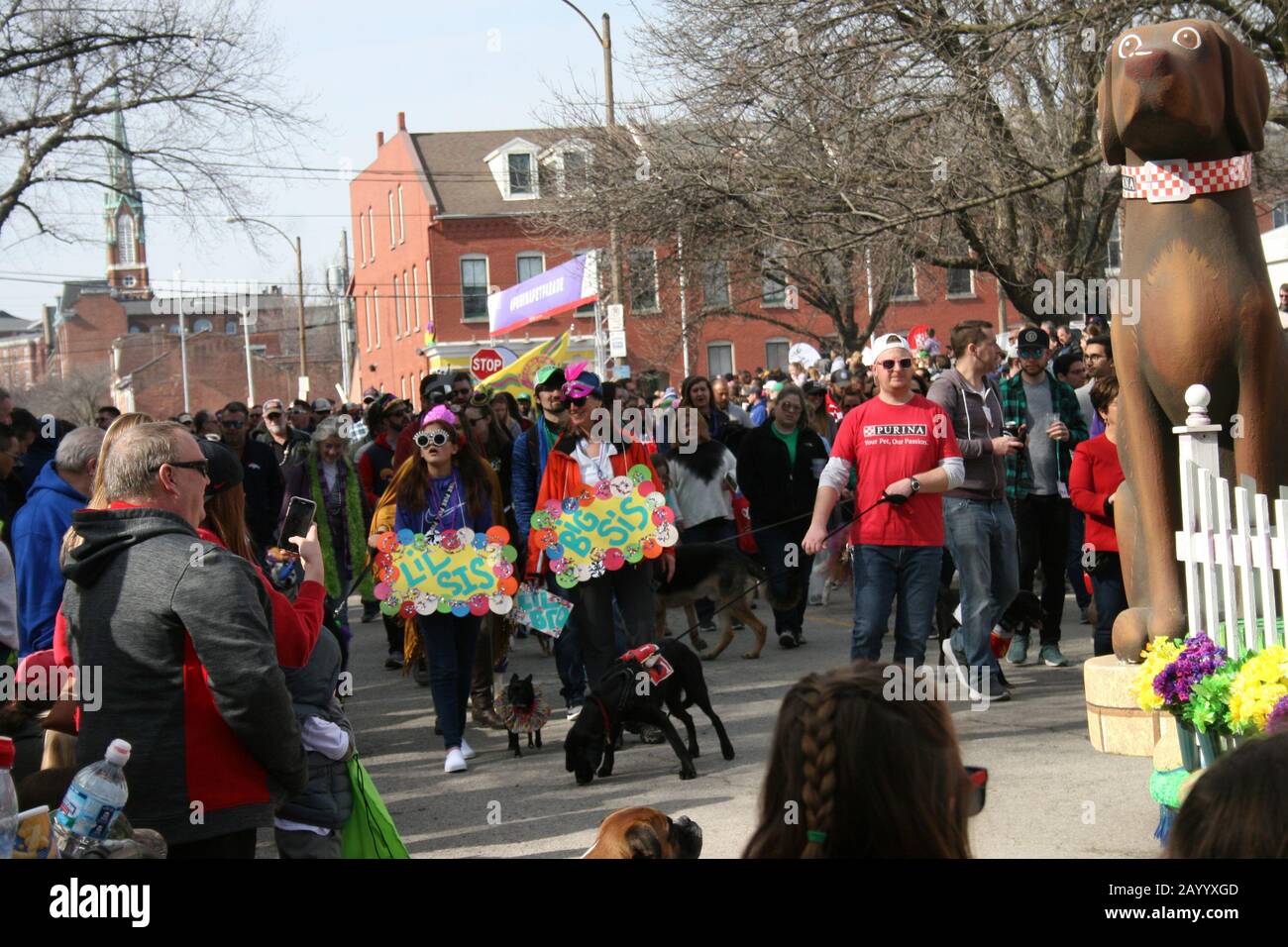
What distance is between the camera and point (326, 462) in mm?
11070

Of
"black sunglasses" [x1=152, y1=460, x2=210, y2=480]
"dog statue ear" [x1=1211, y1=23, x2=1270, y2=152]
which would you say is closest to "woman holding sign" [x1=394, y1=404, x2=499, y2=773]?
"black sunglasses" [x1=152, y1=460, x2=210, y2=480]

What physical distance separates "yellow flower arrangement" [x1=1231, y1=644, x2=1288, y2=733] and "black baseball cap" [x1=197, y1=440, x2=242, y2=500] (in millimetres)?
3233

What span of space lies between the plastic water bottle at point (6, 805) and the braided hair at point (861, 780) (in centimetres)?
155

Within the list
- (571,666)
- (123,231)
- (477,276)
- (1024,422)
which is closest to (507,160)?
(477,276)

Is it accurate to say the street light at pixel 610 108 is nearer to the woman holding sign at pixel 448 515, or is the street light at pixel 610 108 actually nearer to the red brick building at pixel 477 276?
the woman holding sign at pixel 448 515

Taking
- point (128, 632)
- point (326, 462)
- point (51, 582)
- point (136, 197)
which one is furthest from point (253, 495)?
point (136, 197)

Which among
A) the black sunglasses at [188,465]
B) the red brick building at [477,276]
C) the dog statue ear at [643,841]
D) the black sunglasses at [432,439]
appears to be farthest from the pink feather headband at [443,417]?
the red brick building at [477,276]

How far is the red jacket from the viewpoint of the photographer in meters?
8.74

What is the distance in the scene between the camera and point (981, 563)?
8.35 m

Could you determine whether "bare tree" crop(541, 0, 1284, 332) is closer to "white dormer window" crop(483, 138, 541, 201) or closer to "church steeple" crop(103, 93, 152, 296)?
"church steeple" crop(103, 93, 152, 296)

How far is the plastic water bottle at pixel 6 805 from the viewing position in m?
2.93

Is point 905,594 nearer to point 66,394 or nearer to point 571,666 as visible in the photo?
point 571,666
